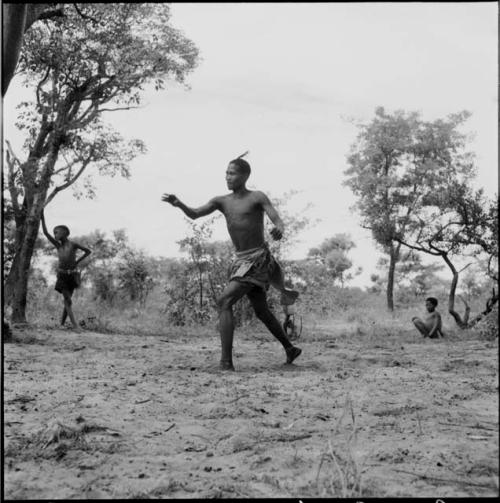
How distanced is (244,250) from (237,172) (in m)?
0.65

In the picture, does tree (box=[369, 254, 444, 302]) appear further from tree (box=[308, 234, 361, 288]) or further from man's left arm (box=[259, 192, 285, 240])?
man's left arm (box=[259, 192, 285, 240])

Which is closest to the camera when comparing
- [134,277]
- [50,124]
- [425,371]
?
[425,371]

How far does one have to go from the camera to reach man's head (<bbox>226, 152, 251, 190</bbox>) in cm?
509

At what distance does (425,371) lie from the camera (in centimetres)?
496

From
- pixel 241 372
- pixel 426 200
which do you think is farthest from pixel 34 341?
pixel 426 200

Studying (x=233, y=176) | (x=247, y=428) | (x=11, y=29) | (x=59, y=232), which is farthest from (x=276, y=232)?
(x=59, y=232)

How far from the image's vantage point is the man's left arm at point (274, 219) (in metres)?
4.49

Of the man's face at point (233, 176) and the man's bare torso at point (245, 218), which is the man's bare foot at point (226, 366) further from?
the man's face at point (233, 176)

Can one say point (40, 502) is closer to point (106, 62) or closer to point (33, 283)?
point (106, 62)

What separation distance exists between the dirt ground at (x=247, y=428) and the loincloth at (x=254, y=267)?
725 mm

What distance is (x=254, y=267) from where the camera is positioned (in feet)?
16.5

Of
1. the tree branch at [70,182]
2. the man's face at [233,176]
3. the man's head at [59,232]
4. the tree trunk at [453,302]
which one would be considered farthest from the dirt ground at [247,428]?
the tree trunk at [453,302]

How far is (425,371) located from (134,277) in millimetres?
13598

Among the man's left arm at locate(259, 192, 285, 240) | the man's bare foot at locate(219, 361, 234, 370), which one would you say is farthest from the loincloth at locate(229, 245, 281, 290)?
the man's bare foot at locate(219, 361, 234, 370)
